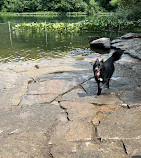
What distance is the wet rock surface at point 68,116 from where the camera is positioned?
2.47m

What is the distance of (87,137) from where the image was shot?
8.96 feet

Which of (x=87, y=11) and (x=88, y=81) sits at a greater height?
(x=87, y=11)

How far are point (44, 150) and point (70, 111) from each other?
1169mm

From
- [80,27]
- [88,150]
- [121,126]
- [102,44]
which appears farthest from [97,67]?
[80,27]

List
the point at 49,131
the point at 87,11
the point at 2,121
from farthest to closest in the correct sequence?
the point at 87,11 → the point at 2,121 → the point at 49,131

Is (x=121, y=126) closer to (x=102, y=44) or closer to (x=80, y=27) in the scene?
(x=102, y=44)

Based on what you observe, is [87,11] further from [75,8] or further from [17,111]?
[17,111]

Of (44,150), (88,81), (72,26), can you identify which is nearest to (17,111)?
(44,150)

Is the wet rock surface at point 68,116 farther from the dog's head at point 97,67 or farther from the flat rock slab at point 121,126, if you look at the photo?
the dog's head at point 97,67

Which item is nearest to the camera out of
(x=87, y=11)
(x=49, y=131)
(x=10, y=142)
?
(x=10, y=142)

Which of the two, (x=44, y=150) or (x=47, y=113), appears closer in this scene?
(x=44, y=150)

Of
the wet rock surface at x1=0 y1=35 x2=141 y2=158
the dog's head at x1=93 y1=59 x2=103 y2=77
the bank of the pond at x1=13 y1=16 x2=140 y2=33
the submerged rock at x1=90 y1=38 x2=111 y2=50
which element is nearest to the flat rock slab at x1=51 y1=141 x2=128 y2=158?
the wet rock surface at x1=0 y1=35 x2=141 y2=158

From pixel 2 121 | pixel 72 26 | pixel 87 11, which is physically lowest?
pixel 2 121

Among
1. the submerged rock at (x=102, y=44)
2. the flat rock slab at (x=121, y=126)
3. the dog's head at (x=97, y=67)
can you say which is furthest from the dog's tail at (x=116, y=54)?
the submerged rock at (x=102, y=44)
